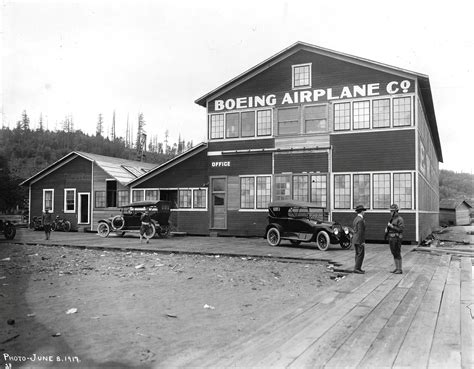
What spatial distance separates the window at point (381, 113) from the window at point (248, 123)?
233 inches

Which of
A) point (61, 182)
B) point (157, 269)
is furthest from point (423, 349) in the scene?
point (61, 182)

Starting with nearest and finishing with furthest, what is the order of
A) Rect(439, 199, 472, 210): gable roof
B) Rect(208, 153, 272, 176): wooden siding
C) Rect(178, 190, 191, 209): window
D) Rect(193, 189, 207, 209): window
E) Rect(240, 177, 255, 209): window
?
Rect(208, 153, 272, 176): wooden siding < Rect(240, 177, 255, 209): window < Rect(193, 189, 207, 209): window < Rect(178, 190, 191, 209): window < Rect(439, 199, 472, 210): gable roof

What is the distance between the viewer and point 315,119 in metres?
21.2

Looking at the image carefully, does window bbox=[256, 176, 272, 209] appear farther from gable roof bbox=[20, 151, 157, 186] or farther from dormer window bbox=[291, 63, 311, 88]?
gable roof bbox=[20, 151, 157, 186]

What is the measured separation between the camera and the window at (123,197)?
90.6 ft

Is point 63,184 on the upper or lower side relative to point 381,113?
lower

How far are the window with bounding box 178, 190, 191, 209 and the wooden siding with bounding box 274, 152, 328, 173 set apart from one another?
18.1 feet

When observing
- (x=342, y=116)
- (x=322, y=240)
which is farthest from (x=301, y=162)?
(x=322, y=240)

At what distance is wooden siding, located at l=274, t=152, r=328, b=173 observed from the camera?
2089 centimetres

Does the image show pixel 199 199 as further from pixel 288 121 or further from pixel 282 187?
pixel 288 121

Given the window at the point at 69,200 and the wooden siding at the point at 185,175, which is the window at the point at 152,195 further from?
the window at the point at 69,200

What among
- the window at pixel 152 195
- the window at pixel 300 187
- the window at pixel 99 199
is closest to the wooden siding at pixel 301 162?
the window at pixel 300 187

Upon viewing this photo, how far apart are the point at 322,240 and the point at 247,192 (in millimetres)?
7118

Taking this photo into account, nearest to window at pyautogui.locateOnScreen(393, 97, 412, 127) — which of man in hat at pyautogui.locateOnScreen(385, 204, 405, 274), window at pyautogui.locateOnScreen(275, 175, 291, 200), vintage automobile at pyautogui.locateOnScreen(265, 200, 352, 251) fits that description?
window at pyautogui.locateOnScreen(275, 175, 291, 200)
